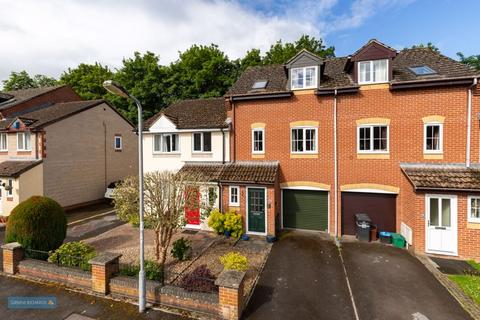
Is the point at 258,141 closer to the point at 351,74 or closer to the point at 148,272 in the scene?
the point at 351,74

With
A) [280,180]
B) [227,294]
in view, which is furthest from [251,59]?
[227,294]

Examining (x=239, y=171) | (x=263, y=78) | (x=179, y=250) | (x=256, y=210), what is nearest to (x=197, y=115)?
(x=263, y=78)

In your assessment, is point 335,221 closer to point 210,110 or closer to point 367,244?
point 367,244

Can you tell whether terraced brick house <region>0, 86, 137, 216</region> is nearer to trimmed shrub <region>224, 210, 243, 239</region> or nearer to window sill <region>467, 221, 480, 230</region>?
trimmed shrub <region>224, 210, 243, 239</region>

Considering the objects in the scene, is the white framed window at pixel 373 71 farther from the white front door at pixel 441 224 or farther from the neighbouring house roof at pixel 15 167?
the neighbouring house roof at pixel 15 167

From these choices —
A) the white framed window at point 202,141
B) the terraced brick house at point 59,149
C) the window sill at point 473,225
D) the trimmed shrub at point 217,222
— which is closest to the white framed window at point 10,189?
the terraced brick house at point 59,149

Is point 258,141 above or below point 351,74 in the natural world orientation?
below

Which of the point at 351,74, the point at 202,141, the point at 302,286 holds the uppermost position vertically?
the point at 351,74
